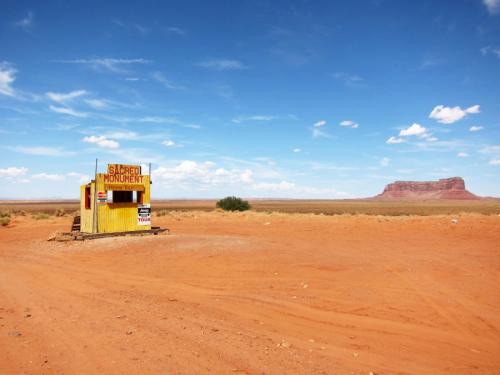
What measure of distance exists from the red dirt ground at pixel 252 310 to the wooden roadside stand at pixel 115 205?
11.2 ft

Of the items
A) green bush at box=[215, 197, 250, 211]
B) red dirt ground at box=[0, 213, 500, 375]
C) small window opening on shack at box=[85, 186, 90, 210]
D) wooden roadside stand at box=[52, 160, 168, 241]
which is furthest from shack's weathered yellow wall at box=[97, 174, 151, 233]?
green bush at box=[215, 197, 250, 211]

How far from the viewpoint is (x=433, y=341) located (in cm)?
642

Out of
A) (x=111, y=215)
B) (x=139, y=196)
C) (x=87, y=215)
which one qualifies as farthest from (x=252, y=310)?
(x=87, y=215)

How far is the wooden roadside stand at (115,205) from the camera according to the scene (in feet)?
60.2

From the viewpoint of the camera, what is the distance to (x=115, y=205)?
1886 cm

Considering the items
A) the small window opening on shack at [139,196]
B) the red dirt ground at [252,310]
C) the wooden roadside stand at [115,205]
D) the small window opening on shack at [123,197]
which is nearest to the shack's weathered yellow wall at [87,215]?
the wooden roadside stand at [115,205]

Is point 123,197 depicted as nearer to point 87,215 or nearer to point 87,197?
point 87,197

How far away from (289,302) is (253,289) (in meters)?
1.32

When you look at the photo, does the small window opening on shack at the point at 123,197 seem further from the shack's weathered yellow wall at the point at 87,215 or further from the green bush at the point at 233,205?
the green bush at the point at 233,205

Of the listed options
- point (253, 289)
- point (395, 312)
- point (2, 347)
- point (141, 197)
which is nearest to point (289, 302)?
point (253, 289)

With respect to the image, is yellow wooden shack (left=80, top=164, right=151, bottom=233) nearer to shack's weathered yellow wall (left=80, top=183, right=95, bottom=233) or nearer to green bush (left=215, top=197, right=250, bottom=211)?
shack's weathered yellow wall (left=80, top=183, right=95, bottom=233)

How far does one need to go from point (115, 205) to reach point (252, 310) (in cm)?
1269

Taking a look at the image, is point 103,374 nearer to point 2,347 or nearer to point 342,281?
point 2,347

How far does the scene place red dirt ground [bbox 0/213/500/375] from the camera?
550cm
